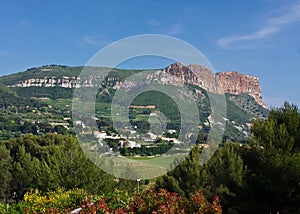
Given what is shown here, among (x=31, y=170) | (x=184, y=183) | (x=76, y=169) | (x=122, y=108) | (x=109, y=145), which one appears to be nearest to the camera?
(x=122, y=108)

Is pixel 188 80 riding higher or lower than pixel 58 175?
higher

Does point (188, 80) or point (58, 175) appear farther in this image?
point (58, 175)

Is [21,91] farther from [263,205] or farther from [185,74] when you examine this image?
[263,205]

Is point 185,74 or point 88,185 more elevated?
point 185,74

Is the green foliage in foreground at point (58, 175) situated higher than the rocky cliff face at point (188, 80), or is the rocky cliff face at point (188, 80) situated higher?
the rocky cliff face at point (188, 80)

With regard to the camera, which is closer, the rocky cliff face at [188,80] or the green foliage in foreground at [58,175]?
the rocky cliff face at [188,80]

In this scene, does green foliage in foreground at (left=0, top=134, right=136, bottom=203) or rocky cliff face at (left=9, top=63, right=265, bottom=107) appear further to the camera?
green foliage in foreground at (left=0, top=134, right=136, bottom=203)

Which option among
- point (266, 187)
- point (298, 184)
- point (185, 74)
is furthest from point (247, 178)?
point (185, 74)

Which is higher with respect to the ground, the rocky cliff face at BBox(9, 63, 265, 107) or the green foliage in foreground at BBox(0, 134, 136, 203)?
the rocky cliff face at BBox(9, 63, 265, 107)
